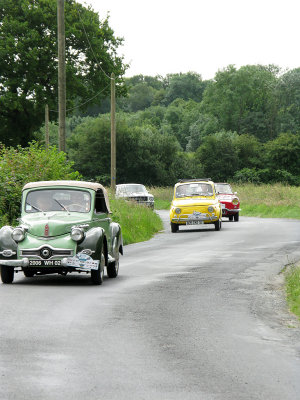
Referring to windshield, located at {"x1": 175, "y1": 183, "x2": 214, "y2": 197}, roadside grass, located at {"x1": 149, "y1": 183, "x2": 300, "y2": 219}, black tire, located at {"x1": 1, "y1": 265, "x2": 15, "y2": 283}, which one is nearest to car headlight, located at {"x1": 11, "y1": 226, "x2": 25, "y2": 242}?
black tire, located at {"x1": 1, "y1": 265, "x2": 15, "y2": 283}

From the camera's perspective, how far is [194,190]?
104 ft

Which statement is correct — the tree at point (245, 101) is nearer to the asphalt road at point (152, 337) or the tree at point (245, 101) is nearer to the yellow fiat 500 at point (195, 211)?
the yellow fiat 500 at point (195, 211)

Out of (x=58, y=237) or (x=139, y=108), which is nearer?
(x=58, y=237)

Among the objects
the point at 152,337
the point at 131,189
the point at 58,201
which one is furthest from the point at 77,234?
the point at 131,189

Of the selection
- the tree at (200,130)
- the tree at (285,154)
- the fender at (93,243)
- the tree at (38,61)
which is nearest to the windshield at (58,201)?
the fender at (93,243)

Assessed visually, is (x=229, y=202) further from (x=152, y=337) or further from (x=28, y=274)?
(x=152, y=337)

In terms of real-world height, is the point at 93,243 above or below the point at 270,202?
above

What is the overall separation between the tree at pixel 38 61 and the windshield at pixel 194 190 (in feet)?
59.5

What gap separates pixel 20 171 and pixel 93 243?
998 centimetres

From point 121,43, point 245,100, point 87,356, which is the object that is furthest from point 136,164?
point 87,356

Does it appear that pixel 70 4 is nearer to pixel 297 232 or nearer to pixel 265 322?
pixel 297 232

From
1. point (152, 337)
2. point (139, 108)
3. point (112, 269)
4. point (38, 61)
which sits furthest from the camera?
point (139, 108)

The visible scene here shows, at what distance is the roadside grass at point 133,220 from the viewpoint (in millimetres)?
26280

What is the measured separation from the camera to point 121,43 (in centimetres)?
5631
